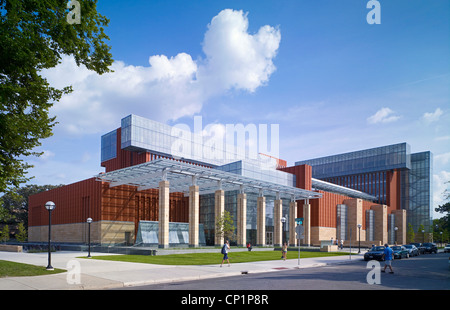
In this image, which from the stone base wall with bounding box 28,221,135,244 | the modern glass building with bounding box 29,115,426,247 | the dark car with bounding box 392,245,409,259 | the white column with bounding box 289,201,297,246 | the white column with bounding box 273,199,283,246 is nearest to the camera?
the dark car with bounding box 392,245,409,259

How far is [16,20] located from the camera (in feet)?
44.8

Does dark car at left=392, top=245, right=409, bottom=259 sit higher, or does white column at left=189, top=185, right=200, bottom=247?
white column at left=189, top=185, right=200, bottom=247

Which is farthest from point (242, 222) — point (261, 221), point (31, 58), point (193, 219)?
point (31, 58)

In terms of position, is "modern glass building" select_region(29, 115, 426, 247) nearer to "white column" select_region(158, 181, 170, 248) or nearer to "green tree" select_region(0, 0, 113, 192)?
"white column" select_region(158, 181, 170, 248)

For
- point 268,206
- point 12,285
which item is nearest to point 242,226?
point 268,206

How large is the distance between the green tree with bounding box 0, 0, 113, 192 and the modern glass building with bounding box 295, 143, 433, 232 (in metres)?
94.4

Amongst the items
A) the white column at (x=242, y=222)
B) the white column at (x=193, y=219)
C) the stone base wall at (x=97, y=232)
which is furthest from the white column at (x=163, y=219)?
the white column at (x=242, y=222)

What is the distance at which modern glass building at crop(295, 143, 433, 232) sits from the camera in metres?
97.9

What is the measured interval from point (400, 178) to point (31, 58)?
338 feet

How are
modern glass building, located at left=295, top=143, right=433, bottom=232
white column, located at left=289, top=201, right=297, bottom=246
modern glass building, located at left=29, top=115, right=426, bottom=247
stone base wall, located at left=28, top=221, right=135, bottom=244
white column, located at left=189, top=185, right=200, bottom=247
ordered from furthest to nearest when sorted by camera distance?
modern glass building, located at left=295, top=143, right=433, bottom=232
white column, located at left=289, top=201, right=297, bottom=246
stone base wall, located at left=28, top=221, right=135, bottom=244
modern glass building, located at left=29, top=115, right=426, bottom=247
white column, located at left=189, top=185, right=200, bottom=247

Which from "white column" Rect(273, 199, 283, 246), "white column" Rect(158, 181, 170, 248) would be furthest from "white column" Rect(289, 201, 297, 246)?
"white column" Rect(158, 181, 170, 248)

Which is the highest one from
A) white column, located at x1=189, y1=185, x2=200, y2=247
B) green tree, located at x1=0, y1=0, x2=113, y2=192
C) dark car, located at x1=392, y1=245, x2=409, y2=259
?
green tree, located at x1=0, y1=0, x2=113, y2=192

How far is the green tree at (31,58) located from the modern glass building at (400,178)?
310ft
